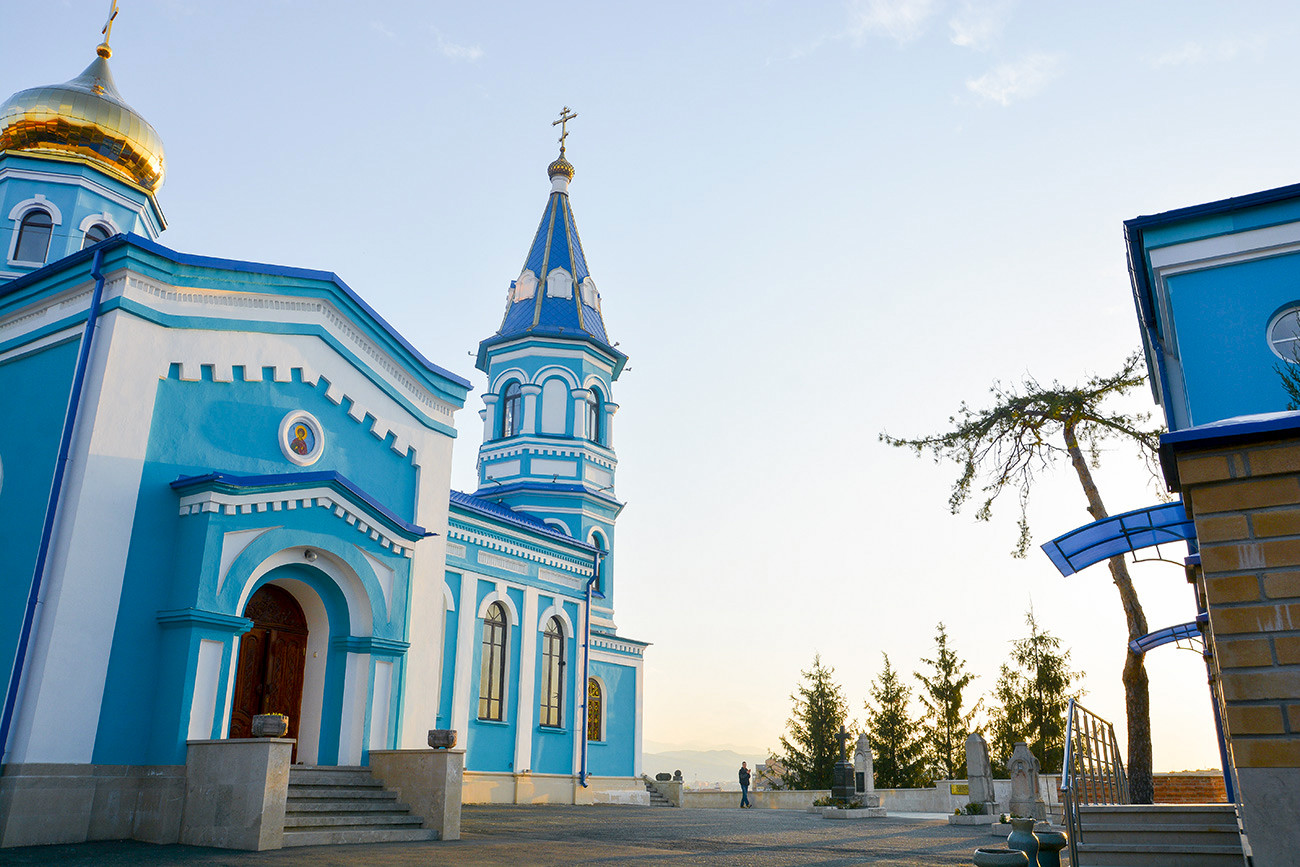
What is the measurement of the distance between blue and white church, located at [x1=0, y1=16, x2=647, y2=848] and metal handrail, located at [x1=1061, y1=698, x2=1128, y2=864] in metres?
7.37

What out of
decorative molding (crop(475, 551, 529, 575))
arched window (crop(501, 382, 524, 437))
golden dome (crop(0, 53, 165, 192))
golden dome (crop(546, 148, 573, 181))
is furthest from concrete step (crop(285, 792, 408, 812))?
golden dome (crop(546, 148, 573, 181))

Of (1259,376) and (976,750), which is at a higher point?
(1259,376)

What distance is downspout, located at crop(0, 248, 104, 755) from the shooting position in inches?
377

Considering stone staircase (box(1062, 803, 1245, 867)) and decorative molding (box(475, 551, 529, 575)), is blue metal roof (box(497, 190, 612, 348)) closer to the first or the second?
decorative molding (box(475, 551, 529, 575))

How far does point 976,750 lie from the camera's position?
2031 centimetres

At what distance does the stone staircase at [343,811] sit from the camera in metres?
9.82

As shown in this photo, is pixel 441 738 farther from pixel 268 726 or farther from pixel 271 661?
pixel 271 661

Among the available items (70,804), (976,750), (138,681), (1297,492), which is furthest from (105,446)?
(976,750)

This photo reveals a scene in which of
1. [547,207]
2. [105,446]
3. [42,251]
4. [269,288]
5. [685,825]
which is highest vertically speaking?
[547,207]

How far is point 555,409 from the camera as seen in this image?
2677cm

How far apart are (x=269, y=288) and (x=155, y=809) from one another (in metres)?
6.62

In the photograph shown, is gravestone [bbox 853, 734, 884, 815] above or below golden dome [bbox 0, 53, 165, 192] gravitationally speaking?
below

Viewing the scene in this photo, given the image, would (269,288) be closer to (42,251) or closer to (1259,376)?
(42,251)

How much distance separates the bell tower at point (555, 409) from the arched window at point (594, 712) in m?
1.54
